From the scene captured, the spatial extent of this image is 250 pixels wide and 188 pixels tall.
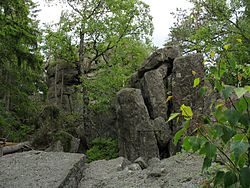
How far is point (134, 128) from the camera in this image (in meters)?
9.78

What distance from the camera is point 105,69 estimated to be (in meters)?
15.5

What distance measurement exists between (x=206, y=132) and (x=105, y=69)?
14072 millimetres

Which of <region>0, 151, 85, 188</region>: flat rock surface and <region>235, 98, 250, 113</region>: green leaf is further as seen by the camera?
<region>0, 151, 85, 188</region>: flat rock surface

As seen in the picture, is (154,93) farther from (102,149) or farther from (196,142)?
(196,142)

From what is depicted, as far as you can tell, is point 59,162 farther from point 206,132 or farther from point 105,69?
point 105,69

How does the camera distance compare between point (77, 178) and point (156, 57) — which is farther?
point (156, 57)

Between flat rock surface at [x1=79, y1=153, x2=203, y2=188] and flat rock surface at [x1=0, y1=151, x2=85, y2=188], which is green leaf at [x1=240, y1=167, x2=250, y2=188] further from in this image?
flat rock surface at [x1=0, y1=151, x2=85, y2=188]

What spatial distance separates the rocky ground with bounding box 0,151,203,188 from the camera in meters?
4.46

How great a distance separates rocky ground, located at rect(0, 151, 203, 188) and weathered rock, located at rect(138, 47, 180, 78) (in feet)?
19.7

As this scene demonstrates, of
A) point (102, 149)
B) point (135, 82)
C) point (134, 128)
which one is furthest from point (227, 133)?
point (102, 149)

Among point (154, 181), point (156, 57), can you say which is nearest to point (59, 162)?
point (154, 181)

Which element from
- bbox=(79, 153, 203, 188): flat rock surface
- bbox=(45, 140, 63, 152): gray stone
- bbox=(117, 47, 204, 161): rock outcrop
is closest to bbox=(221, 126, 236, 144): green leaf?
bbox=(79, 153, 203, 188): flat rock surface

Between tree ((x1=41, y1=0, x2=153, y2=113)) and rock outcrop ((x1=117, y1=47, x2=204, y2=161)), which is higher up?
tree ((x1=41, y1=0, x2=153, y2=113))

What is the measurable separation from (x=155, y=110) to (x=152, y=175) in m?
5.76
